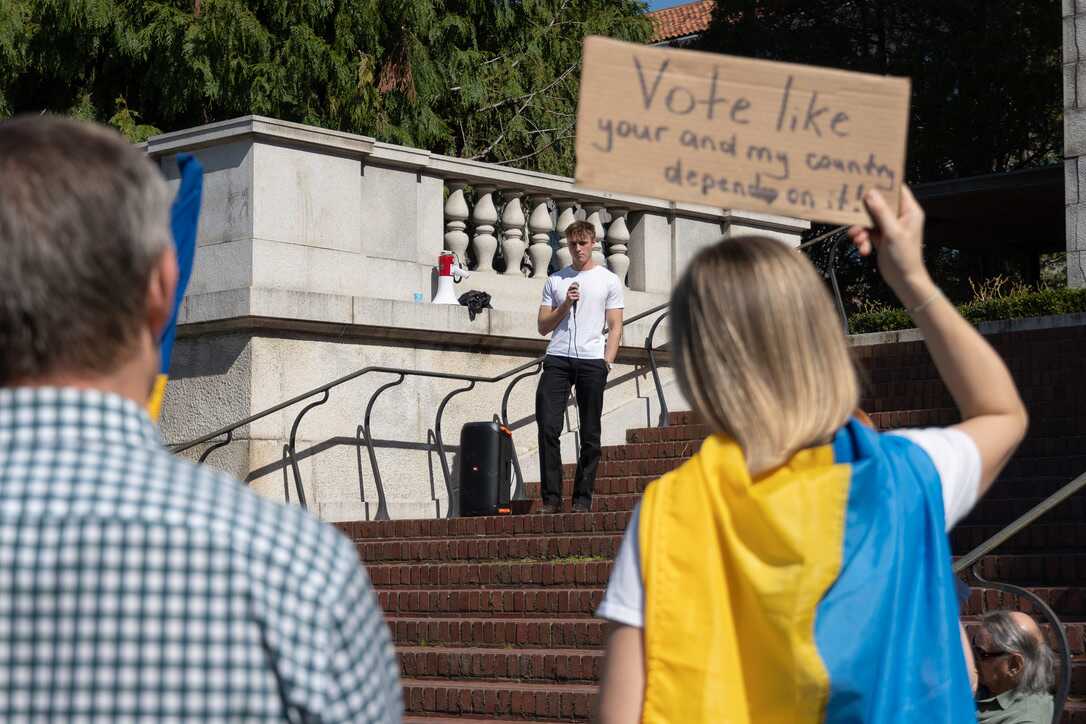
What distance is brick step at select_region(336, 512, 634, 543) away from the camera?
970 cm

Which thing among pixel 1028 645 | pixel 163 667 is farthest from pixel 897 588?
pixel 1028 645

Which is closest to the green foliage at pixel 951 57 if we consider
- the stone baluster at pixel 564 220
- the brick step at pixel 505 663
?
the stone baluster at pixel 564 220

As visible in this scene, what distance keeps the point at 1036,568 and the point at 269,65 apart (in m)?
12.7

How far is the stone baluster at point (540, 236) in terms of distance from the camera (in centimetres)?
1350

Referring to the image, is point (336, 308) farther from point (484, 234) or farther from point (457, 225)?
point (484, 234)

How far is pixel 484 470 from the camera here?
36.5 ft

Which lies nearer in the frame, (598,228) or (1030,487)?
(1030,487)

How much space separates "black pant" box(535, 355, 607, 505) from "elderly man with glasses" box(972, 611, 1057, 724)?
16.5ft

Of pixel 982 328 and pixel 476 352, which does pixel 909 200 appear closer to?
pixel 476 352

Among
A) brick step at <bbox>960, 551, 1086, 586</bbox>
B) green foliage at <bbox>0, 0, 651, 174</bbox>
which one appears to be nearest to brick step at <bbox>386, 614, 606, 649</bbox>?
brick step at <bbox>960, 551, 1086, 586</bbox>

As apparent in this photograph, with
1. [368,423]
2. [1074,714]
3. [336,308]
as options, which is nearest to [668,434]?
[368,423]

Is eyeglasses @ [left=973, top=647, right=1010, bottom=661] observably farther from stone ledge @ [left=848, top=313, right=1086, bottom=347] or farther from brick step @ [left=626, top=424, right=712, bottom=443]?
stone ledge @ [left=848, top=313, right=1086, bottom=347]

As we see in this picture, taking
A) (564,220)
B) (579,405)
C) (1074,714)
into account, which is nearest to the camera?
(1074,714)

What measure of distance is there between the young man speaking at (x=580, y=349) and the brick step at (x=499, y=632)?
156 cm
